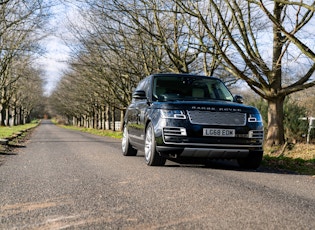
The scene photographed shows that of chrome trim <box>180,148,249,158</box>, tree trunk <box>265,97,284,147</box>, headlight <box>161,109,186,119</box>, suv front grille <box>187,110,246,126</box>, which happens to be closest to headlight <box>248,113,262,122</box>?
suv front grille <box>187,110,246,126</box>

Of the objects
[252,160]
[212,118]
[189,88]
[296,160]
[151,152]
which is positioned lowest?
[296,160]

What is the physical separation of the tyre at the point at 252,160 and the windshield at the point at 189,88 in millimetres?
1422

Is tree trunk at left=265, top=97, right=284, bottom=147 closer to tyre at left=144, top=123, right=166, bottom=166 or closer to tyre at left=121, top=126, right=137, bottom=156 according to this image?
tyre at left=121, top=126, right=137, bottom=156

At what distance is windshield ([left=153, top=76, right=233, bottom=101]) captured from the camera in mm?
7656

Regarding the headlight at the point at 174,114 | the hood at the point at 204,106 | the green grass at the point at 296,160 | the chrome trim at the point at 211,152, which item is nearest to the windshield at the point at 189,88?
the hood at the point at 204,106

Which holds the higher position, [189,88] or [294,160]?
[189,88]

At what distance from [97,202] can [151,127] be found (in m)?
Result: 3.16

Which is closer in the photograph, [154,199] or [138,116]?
[154,199]

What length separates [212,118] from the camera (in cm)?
639

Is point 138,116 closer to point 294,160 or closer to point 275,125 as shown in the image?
point 294,160

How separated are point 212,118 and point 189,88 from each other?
5.21 ft

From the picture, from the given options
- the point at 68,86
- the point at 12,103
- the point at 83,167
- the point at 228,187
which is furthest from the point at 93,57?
the point at 12,103

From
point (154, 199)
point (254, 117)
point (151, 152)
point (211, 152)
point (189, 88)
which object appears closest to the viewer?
point (154, 199)

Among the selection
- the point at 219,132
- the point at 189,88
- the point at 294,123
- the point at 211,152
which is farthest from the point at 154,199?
the point at 294,123
